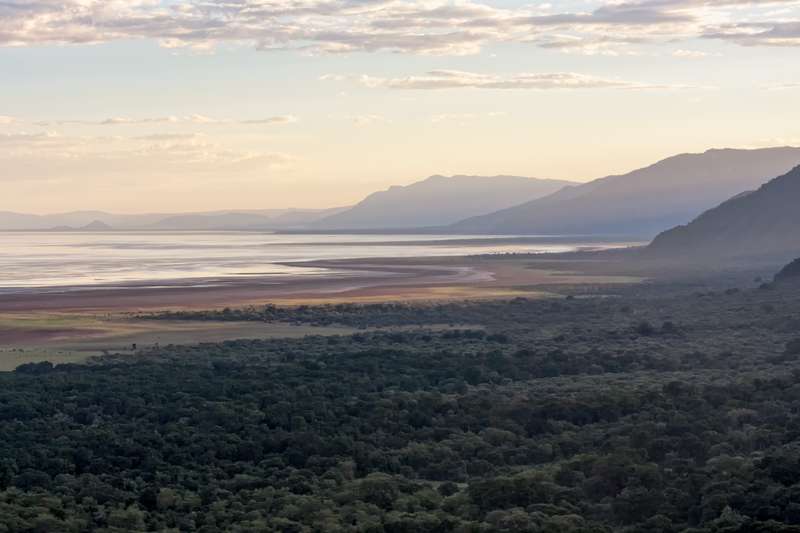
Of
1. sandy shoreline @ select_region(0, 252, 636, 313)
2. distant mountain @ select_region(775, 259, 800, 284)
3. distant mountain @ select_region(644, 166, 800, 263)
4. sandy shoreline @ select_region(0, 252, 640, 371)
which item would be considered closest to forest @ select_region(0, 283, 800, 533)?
sandy shoreline @ select_region(0, 252, 640, 371)

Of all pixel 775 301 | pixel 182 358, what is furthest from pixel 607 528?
pixel 775 301

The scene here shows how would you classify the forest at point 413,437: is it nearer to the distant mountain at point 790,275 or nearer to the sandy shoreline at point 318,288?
the sandy shoreline at point 318,288

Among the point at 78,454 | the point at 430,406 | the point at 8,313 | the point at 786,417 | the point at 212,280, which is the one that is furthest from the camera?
the point at 212,280

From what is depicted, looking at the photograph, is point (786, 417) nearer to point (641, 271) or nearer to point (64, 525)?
point (64, 525)

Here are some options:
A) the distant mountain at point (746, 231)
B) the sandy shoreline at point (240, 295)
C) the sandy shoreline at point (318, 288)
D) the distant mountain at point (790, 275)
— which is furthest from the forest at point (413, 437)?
the distant mountain at point (746, 231)

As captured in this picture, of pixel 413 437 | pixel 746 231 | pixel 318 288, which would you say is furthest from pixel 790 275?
pixel 746 231

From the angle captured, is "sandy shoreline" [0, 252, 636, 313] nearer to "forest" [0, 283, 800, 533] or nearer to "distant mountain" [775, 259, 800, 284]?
"distant mountain" [775, 259, 800, 284]
